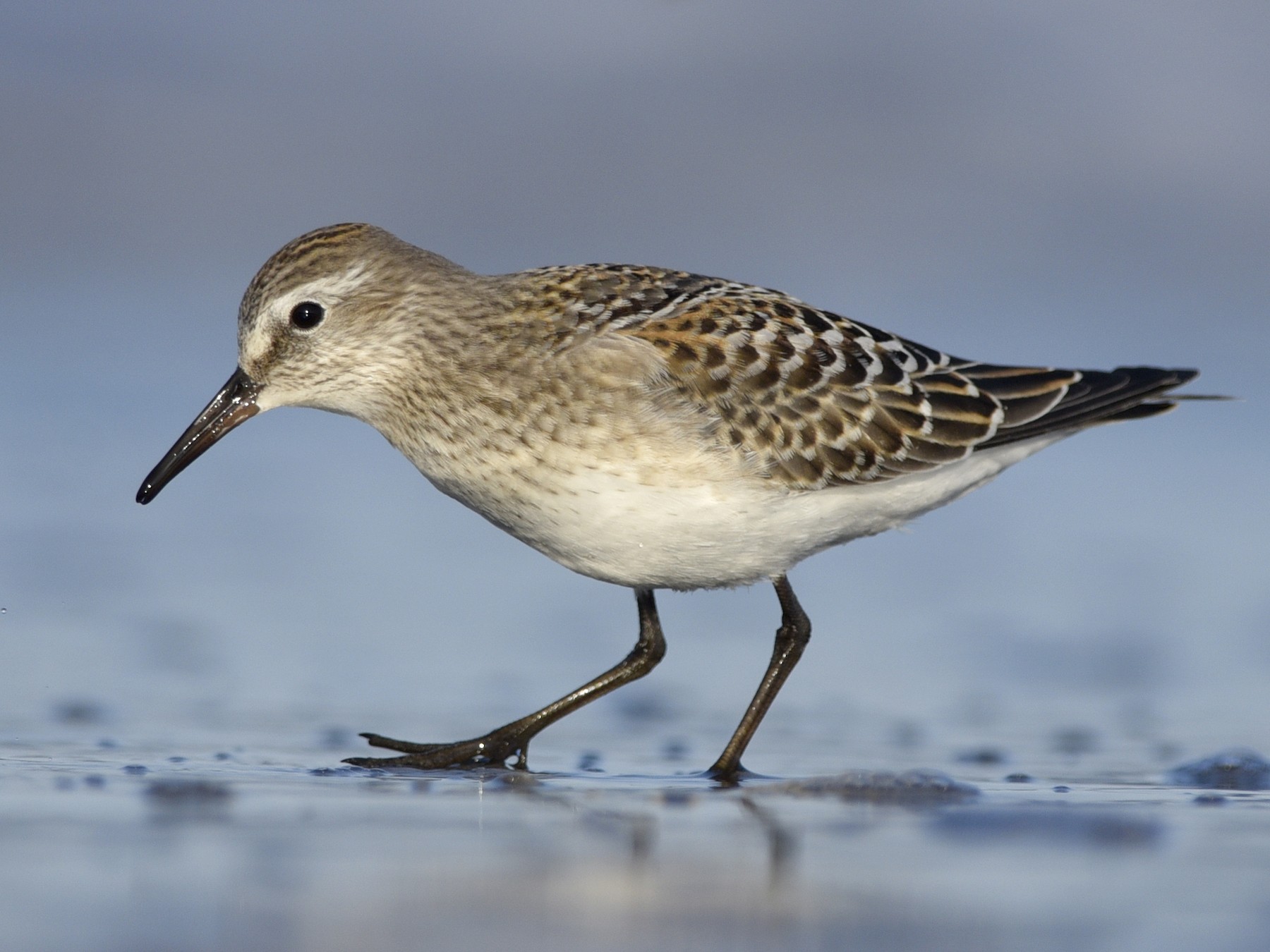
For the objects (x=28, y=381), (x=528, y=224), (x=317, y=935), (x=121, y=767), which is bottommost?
(x=317, y=935)

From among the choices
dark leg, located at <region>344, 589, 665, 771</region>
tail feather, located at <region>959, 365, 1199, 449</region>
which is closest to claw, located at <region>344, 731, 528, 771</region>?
dark leg, located at <region>344, 589, 665, 771</region>

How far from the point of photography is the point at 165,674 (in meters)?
6.07

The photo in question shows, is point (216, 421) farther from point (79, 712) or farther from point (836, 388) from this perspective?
point (836, 388)

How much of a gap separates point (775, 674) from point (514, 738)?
2.97 ft

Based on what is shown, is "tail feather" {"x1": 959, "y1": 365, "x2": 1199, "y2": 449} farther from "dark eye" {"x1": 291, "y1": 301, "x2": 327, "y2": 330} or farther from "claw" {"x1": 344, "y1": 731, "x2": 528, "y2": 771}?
"dark eye" {"x1": 291, "y1": 301, "x2": 327, "y2": 330}

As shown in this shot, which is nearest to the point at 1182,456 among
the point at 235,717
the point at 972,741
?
the point at 972,741

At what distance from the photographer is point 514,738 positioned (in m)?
5.45

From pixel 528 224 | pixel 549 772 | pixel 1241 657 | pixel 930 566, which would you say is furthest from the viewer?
pixel 528 224

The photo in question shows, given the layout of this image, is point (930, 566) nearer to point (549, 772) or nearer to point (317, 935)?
point (549, 772)

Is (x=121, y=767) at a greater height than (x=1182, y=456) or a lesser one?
lesser

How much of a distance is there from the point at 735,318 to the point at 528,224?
620cm

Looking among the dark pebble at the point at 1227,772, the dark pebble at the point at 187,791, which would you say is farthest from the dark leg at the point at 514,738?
the dark pebble at the point at 1227,772

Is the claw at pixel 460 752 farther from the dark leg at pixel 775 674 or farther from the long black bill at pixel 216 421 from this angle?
the long black bill at pixel 216 421

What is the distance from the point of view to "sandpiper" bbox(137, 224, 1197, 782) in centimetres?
523
